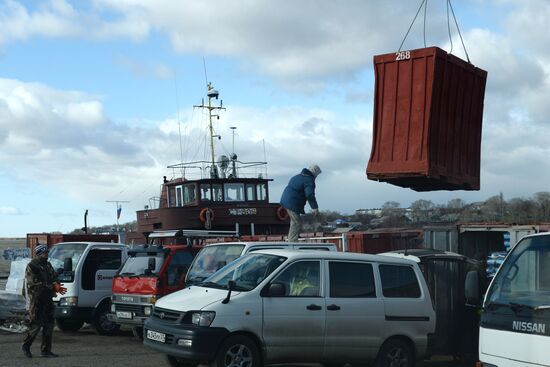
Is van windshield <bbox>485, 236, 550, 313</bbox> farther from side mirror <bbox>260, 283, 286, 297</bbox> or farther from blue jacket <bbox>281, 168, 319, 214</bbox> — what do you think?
blue jacket <bbox>281, 168, 319, 214</bbox>

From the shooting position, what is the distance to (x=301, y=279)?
930cm

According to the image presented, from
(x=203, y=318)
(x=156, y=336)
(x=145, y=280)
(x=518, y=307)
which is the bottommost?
(x=156, y=336)

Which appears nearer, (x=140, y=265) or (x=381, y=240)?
(x=140, y=265)

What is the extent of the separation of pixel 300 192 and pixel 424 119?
2.75 metres

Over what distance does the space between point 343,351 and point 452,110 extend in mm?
5699

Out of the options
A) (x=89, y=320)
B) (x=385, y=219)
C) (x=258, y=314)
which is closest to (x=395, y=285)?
(x=258, y=314)

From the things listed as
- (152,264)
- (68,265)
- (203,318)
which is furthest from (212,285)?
(68,265)

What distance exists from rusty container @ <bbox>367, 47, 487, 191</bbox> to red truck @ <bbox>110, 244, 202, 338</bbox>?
12.7 ft

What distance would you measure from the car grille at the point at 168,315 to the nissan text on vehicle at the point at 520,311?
12.3ft

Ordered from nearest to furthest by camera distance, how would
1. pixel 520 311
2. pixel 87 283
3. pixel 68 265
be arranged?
pixel 520 311 < pixel 68 265 < pixel 87 283

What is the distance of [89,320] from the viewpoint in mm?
14742

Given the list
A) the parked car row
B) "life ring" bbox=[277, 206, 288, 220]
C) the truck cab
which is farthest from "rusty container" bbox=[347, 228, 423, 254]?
"life ring" bbox=[277, 206, 288, 220]

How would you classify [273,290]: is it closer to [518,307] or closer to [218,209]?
[518,307]

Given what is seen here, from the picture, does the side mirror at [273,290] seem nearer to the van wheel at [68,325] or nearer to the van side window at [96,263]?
the van side window at [96,263]
